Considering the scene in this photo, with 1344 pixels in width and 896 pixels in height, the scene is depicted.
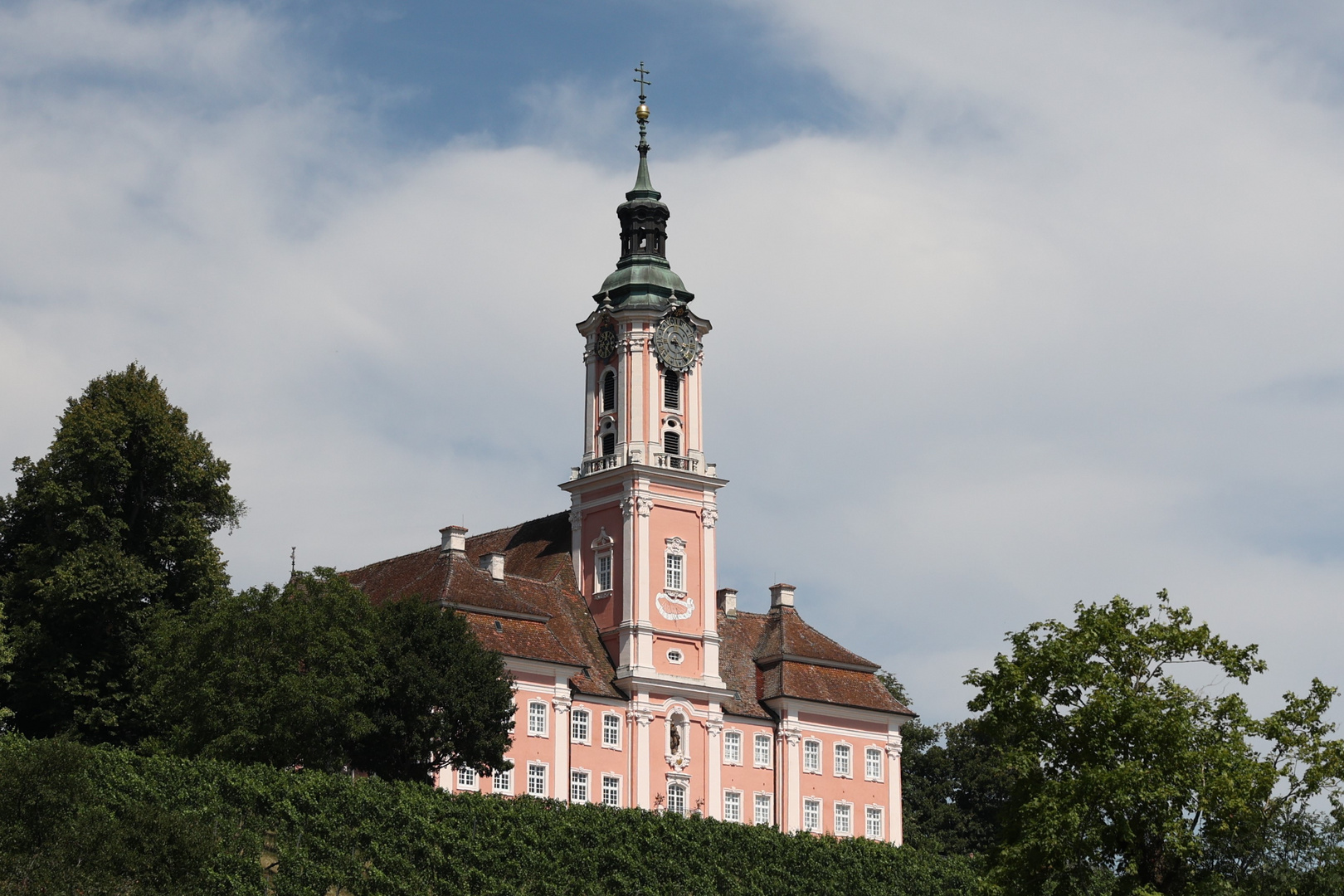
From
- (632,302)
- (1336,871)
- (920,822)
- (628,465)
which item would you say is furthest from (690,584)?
(1336,871)

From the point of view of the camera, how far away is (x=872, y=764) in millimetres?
87438

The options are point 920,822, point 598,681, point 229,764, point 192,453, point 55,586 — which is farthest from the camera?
point 920,822

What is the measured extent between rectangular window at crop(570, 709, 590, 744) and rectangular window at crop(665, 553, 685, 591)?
701 centimetres

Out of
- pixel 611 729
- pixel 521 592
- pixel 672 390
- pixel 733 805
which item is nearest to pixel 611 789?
pixel 611 729

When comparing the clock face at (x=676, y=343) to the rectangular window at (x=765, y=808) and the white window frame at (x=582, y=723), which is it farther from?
the rectangular window at (x=765, y=808)

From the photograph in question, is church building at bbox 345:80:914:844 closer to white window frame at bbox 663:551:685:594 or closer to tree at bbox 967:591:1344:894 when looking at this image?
white window frame at bbox 663:551:685:594

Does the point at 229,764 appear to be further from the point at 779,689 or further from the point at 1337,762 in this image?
the point at 779,689

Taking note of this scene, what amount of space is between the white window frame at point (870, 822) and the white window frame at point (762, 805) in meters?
4.28

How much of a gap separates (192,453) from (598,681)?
64.2 feet

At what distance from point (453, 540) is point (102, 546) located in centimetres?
1924

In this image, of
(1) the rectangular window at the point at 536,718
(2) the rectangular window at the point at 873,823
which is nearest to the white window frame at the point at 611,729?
(1) the rectangular window at the point at 536,718

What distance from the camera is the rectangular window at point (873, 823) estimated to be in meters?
86.2

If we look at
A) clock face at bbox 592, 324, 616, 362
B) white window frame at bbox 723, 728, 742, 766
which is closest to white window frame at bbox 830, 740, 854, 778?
white window frame at bbox 723, 728, 742, 766

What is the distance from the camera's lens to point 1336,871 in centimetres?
4666
